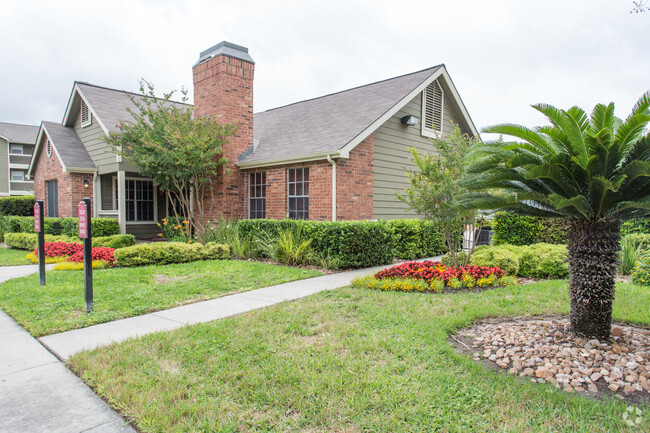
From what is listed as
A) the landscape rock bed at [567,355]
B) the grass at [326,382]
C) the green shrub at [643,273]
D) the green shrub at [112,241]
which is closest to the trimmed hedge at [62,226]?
the green shrub at [112,241]

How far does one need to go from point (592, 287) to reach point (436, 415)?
214 centimetres

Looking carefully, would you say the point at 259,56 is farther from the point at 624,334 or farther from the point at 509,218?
the point at 624,334

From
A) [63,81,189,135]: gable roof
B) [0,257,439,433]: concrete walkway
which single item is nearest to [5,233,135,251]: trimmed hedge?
[63,81,189,135]: gable roof

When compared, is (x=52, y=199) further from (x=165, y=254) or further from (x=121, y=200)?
(x=165, y=254)

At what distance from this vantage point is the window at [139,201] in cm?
1616

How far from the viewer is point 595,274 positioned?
377 cm

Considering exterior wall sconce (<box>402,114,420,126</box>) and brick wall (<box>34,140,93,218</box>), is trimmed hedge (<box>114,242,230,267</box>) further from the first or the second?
brick wall (<box>34,140,93,218</box>)

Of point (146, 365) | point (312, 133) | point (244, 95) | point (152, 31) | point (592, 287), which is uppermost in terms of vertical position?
point (152, 31)

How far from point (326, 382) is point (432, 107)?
12.1m

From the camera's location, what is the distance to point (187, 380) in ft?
11.0

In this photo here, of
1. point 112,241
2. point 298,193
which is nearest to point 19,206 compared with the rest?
point 112,241

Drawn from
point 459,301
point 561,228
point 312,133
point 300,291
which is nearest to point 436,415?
point 459,301

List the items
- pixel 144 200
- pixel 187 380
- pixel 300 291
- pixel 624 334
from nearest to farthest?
pixel 187 380 → pixel 624 334 → pixel 300 291 → pixel 144 200

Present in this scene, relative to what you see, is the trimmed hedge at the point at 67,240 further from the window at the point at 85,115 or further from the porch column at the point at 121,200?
the window at the point at 85,115
